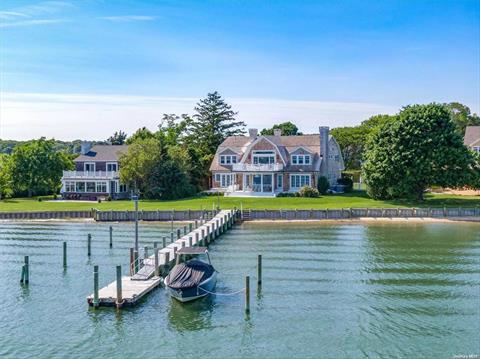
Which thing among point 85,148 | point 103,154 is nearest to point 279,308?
point 103,154

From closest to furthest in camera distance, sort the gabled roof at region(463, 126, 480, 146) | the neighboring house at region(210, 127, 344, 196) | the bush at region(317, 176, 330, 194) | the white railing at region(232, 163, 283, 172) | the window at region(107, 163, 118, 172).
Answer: the white railing at region(232, 163, 283, 172) < the bush at region(317, 176, 330, 194) < the neighboring house at region(210, 127, 344, 196) < the window at region(107, 163, 118, 172) < the gabled roof at region(463, 126, 480, 146)

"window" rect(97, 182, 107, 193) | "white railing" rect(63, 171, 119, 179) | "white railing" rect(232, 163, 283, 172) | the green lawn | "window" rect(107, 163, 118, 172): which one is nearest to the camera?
the green lawn

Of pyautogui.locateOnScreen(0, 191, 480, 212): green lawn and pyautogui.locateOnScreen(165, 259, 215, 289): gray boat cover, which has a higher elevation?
pyautogui.locateOnScreen(0, 191, 480, 212): green lawn

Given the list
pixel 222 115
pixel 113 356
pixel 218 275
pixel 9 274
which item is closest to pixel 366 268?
pixel 218 275

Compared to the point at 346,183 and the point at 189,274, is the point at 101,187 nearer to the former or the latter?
the point at 346,183

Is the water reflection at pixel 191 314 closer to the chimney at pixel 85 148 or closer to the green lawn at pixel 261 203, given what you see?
the green lawn at pixel 261 203

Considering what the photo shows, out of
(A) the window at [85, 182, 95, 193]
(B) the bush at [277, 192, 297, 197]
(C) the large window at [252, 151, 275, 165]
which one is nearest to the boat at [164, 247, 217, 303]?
(B) the bush at [277, 192, 297, 197]

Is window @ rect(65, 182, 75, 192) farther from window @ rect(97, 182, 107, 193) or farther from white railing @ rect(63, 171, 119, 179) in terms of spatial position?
window @ rect(97, 182, 107, 193)

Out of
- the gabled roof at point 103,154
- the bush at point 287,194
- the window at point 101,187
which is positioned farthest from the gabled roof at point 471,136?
the window at point 101,187
